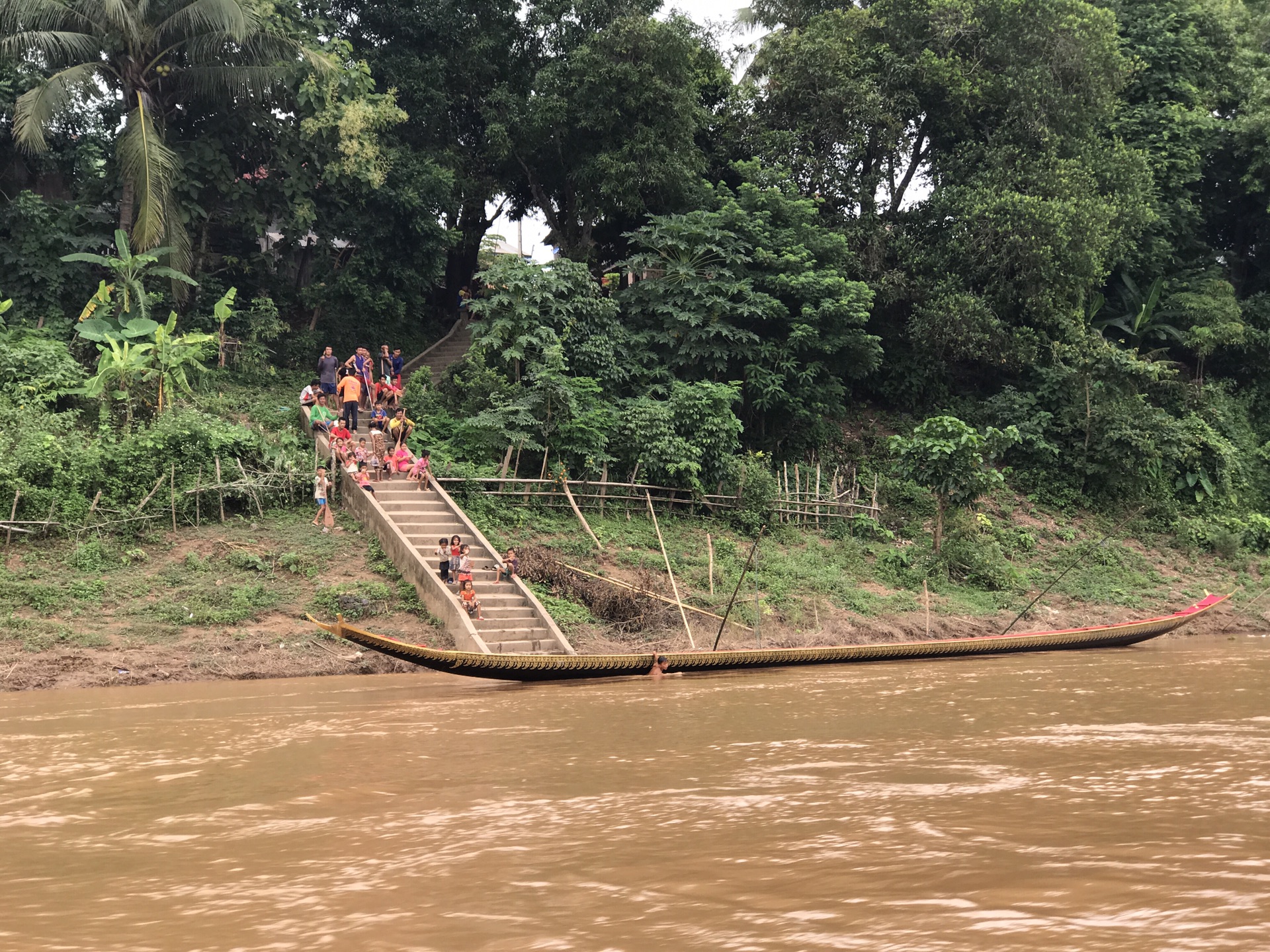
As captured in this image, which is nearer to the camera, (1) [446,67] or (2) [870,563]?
(2) [870,563]

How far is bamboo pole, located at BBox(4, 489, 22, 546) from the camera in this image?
14.2 m

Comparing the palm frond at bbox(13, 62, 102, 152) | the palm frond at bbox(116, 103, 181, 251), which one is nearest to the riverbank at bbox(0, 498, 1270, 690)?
the palm frond at bbox(116, 103, 181, 251)

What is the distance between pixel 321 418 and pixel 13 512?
5.00m

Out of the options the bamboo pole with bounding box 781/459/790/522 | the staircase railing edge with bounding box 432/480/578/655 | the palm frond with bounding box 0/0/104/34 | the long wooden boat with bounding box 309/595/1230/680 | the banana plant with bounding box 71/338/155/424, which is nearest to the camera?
the long wooden boat with bounding box 309/595/1230/680

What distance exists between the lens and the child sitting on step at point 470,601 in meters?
13.6

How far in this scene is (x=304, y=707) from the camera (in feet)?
34.3

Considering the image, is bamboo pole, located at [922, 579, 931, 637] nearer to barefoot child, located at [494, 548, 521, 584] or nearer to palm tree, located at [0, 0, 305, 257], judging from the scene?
barefoot child, located at [494, 548, 521, 584]

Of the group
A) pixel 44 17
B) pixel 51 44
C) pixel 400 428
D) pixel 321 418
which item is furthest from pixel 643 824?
pixel 44 17

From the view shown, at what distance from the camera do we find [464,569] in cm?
1406

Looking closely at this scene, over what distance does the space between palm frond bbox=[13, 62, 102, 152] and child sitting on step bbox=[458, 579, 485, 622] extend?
10.6 meters

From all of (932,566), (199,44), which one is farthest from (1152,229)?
(199,44)

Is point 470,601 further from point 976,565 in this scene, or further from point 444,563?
point 976,565

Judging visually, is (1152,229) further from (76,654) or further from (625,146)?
(76,654)

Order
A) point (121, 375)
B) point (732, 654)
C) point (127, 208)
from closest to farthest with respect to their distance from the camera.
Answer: point (732, 654), point (121, 375), point (127, 208)
